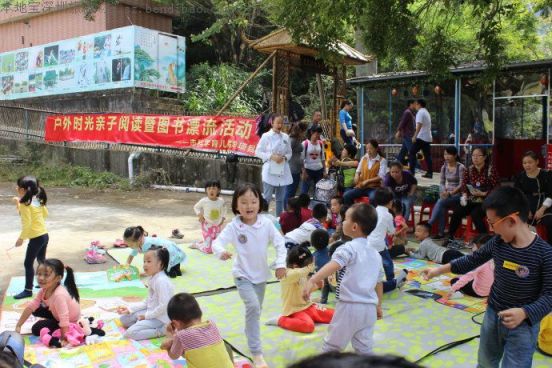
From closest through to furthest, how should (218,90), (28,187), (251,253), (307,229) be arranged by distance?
(251,253) → (28,187) → (307,229) → (218,90)

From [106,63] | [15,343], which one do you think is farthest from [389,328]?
[106,63]

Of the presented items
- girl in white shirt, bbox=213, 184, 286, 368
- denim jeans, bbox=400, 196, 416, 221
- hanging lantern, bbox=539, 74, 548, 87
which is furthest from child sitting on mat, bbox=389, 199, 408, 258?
hanging lantern, bbox=539, 74, 548, 87

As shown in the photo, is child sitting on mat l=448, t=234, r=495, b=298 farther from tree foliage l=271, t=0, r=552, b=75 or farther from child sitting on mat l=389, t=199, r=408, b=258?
tree foliage l=271, t=0, r=552, b=75

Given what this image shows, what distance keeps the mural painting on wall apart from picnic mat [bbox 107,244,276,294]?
9982 mm

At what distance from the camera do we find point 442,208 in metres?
8.39

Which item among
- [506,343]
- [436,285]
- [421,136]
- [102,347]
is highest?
[421,136]

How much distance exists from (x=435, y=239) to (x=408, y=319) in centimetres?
369

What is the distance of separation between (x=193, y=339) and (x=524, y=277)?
1.95 metres

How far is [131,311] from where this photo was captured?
4.89 metres

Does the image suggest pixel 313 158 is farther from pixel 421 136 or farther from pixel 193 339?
pixel 193 339

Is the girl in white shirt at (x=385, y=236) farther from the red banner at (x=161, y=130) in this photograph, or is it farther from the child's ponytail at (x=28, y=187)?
the red banner at (x=161, y=130)

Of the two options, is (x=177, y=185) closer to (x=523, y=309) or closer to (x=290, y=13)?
(x=290, y=13)

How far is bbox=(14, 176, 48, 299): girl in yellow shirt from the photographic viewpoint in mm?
5523

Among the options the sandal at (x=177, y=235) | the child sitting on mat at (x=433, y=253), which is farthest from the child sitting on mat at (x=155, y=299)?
the sandal at (x=177, y=235)
